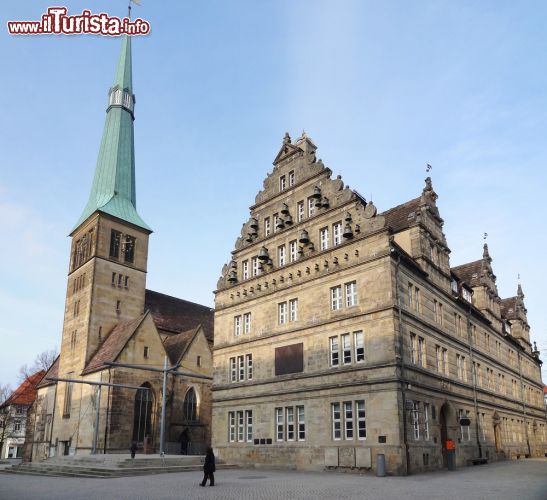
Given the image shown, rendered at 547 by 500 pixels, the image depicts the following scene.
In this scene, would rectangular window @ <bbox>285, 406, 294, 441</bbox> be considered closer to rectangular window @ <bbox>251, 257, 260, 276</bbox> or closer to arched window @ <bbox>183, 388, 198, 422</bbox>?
rectangular window @ <bbox>251, 257, 260, 276</bbox>

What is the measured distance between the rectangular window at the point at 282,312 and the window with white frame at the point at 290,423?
5.09 m

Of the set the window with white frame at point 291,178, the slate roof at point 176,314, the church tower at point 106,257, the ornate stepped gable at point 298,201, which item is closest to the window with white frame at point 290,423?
the ornate stepped gable at point 298,201

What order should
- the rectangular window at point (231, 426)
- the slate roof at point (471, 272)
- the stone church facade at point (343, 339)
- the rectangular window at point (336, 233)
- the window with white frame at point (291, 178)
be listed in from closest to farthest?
the stone church facade at point (343, 339) < the rectangular window at point (336, 233) < the rectangular window at point (231, 426) < the window with white frame at point (291, 178) < the slate roof at point (471, 272)

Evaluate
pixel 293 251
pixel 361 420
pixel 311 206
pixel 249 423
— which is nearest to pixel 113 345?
pixel 249 423

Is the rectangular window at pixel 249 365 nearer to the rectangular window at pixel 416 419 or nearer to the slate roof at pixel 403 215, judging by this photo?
the rectangular window at pixel 416 419

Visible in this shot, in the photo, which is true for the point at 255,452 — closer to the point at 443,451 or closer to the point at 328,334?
the point at 328,334

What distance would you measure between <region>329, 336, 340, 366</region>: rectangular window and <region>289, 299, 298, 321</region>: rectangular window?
11.0ft

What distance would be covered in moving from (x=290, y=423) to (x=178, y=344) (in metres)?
26.7

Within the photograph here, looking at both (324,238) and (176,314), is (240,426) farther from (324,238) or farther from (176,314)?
(176,314)

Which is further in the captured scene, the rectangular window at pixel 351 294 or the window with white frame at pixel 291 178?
the window with white frame at pixel 291 178

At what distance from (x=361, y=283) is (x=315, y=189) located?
22.9 feet

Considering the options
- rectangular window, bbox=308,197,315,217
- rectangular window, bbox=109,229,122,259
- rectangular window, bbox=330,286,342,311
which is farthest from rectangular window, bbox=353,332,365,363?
rectangular window, bbox=109,229,122,259

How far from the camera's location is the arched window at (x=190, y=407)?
52.3 meters

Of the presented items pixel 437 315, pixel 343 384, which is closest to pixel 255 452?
pixel 343 384
